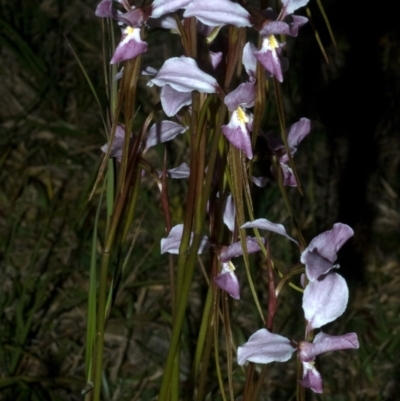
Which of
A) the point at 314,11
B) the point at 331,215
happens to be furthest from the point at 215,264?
the point at 314,11

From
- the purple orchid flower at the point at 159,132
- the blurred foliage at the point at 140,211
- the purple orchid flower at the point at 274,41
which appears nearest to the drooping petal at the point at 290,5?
the purple orchid flower at the point at 274,41

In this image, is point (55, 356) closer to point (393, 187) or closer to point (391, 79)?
point (393, 187)

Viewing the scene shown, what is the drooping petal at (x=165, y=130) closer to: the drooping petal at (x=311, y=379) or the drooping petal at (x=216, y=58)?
the drooping petal at (x=216, y=58)

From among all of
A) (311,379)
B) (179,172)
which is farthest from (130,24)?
(311,379)

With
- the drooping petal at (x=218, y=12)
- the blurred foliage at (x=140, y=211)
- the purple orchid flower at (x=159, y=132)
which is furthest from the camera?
the blurred foliage at (x=140, y=211)

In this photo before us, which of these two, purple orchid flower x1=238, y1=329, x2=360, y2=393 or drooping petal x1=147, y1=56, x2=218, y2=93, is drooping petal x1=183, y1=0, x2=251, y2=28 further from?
purple orchid flower x1=238, y1=329, x2=360, y2=393
